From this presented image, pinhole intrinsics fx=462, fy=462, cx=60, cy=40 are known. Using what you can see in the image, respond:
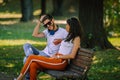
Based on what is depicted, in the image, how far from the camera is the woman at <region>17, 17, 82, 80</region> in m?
8.11

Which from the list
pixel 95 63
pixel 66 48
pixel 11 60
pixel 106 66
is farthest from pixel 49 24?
pixel 11 60

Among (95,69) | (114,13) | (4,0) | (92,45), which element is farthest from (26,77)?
(4,0)

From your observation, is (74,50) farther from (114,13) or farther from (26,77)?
(114,13)

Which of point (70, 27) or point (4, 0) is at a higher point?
point (70, 27)

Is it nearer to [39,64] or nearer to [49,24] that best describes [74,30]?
[49,24]

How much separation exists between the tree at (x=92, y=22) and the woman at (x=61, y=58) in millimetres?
6444

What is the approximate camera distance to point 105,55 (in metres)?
13.6

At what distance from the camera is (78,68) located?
26.8 ft

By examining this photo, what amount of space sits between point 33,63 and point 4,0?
1541 inches

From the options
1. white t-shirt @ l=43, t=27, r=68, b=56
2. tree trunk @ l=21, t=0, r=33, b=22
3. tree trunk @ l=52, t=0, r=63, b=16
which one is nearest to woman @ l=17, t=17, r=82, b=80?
white t-shirt @ l=43, t=27, r=68, b=56

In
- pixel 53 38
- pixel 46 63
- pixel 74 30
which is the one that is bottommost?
pixel 46 63

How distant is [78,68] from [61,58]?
1.15 feet

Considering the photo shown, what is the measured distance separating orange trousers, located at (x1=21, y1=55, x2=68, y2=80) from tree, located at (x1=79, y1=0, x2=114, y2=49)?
659 cm

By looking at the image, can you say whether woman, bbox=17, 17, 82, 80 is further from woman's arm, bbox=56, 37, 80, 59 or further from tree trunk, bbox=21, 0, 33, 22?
tree trunk, bbox=21, 0, 33, 22
